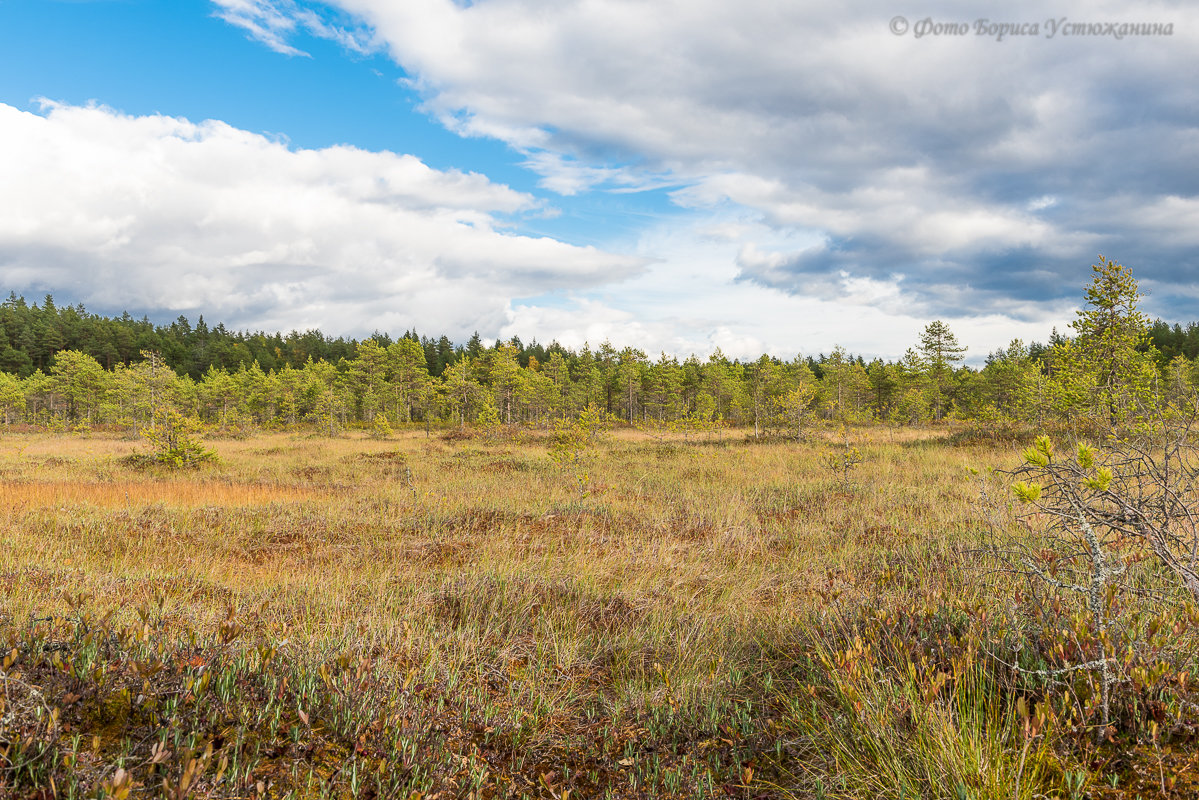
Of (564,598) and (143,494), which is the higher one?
(564,598)

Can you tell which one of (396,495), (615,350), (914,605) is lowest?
(396,495)

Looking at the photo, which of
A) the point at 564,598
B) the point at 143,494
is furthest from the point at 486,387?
the point at 564,598

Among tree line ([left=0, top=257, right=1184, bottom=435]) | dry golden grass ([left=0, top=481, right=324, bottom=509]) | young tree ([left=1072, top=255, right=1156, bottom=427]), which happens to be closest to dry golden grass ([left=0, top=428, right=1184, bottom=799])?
dry golden grass ([left=0, top=481, right=324, bottom=509])

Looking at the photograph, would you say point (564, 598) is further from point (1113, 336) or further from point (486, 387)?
point (486, 387)

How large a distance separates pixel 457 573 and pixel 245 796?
3860mm

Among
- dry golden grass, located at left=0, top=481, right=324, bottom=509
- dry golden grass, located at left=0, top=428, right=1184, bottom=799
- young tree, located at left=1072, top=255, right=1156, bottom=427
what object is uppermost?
young tree, located at left=1072, top=255, right=1156, bottom=427

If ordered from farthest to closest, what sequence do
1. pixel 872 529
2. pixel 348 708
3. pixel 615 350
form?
pixel 615 350
pixel 872 529
pixel 348 708

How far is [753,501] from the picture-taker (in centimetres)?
1033

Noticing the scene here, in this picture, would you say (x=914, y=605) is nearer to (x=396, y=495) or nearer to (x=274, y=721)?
(x=274, y=721)

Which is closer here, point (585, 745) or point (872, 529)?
point (585, 745)

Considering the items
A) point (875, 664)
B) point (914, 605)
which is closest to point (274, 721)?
point (875, 664)

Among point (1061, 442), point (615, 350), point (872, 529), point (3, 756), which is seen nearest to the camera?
point (3, 756)

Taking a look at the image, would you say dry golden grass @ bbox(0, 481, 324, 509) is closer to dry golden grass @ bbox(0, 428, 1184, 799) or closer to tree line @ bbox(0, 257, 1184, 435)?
dry golden grass @ bbox(0, 428, 1184, 799)

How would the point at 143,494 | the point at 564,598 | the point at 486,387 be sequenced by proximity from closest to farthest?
the point at 564,598, the point at 143,494, the point at 486,387
